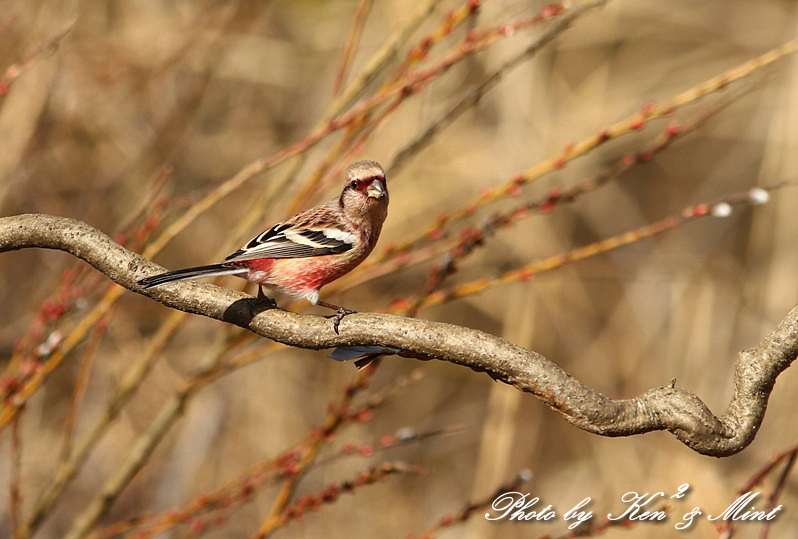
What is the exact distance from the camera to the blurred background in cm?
664

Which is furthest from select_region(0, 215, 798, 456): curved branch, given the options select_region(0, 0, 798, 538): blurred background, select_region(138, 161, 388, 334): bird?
select_region(0, 0, 798, 538): blurred background

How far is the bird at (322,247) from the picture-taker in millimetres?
3086

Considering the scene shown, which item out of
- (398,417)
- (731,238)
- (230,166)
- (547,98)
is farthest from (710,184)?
(230,166)

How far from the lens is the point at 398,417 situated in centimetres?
822

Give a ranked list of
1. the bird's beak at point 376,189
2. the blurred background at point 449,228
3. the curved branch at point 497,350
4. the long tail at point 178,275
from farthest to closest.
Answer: the blurred background at point 449,228 → the bird's beak at point 376,189 → the long tail at point 178,275 → the curved branch at point 497,350

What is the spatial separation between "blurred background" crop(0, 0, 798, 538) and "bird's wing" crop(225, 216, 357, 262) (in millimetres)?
2909

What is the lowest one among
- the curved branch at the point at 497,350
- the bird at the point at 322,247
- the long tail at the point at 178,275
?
the curved branch at the point at 497,350

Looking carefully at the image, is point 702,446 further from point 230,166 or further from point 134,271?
point 230,166

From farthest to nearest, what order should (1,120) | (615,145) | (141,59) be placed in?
(615,145) → (141,59) → (1,120)

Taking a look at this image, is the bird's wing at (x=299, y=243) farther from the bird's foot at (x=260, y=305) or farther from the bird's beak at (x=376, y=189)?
the bird's foot at (x=260, y=305)

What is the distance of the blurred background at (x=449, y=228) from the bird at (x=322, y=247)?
2.95 meters

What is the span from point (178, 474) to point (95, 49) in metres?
3.19

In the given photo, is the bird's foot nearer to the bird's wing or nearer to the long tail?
the long tail

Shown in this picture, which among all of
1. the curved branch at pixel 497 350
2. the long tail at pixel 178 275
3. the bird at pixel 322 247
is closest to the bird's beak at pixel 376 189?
the bird at pixel 322 247
